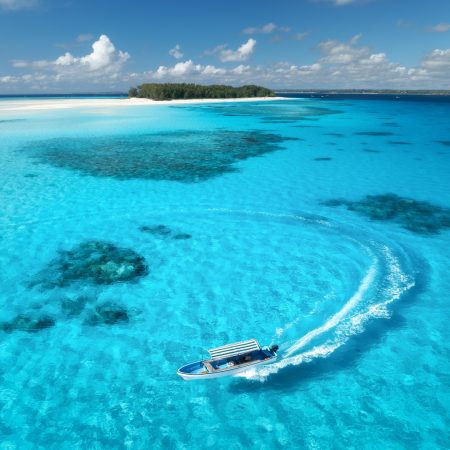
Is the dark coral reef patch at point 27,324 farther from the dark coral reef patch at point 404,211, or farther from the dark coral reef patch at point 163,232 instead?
the dark coral reef patch at point 404,211

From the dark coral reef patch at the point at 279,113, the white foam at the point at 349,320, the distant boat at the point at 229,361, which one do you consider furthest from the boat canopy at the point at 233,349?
the dark coral reef patch at the point at 279,113

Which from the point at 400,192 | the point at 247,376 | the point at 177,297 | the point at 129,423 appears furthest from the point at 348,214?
the point at 129,423

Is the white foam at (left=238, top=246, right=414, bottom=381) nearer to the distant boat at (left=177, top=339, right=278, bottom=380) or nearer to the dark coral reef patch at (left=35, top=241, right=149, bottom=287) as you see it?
the distant boat at (left=177, top=339, right=278, bottom=380)

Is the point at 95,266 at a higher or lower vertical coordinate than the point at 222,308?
higher

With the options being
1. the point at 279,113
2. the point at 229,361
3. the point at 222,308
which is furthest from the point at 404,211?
the point at 279,113

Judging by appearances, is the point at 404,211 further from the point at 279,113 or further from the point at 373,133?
the point at 279,113

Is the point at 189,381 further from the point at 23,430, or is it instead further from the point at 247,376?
the point at 23,430
